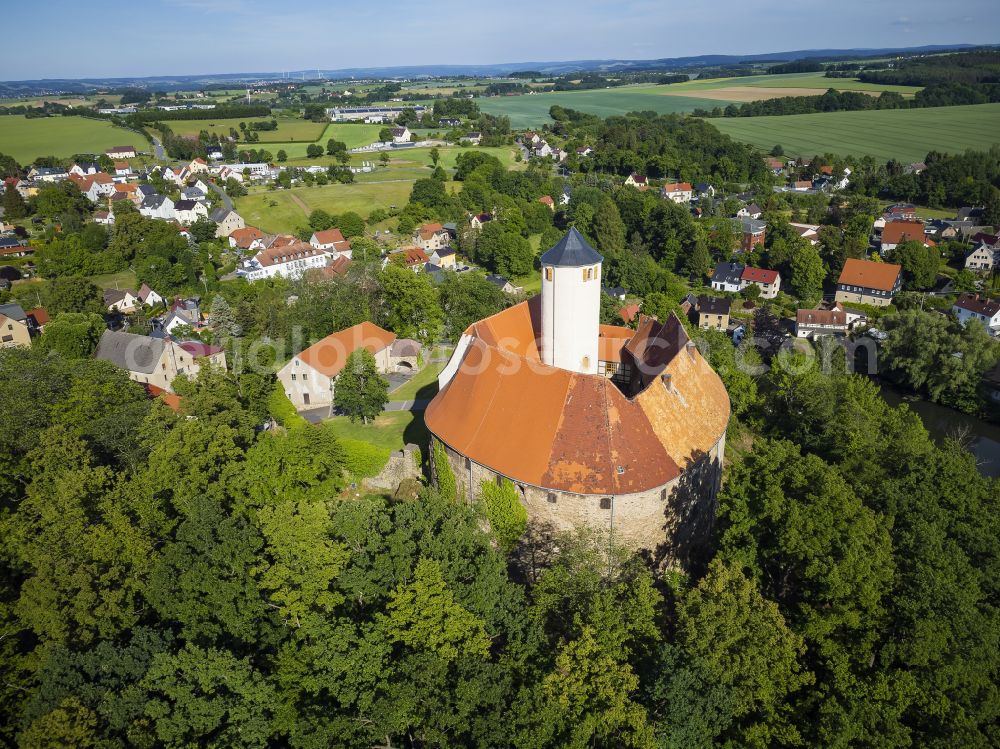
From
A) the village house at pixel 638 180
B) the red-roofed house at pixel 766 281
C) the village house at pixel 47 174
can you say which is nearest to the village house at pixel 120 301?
the red-roofed house at pixel 766 281

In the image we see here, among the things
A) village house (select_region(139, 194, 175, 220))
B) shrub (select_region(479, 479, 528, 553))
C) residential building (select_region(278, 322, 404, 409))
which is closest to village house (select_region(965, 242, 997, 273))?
residential building (select_region(278, 322, 404, 409))

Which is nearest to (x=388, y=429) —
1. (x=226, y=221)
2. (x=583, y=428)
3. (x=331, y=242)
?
(x=583, y=428)

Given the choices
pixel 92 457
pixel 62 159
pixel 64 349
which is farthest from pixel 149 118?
pixel 92 457

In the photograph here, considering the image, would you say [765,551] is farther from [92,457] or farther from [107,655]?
[92,457]

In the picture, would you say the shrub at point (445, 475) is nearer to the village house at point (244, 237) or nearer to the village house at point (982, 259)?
the village house at point (244, 237)

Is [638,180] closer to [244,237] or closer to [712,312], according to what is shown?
[712,312]

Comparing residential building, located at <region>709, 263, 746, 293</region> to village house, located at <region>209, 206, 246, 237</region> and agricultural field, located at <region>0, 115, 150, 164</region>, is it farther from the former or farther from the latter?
agricultural field, located at <region>0, 115, 150, 164</region>

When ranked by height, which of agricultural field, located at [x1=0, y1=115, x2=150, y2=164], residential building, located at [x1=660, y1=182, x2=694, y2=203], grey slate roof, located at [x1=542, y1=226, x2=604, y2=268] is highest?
agricultural field, located at [x1=0, y1=115, x2=150, y2=164]
